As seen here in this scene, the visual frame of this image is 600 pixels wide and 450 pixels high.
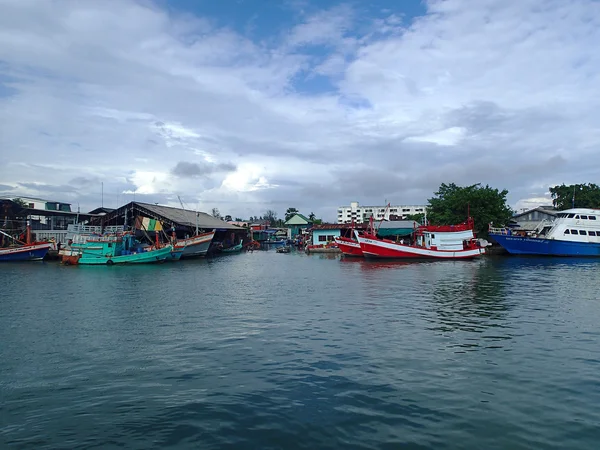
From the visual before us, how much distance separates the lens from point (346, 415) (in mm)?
7891

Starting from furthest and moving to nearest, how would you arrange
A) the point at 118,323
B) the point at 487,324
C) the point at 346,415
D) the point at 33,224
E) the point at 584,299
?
the point at 33,224, the point at 584,299, the point at 118,323, the point at 487,324, the point at 346,415

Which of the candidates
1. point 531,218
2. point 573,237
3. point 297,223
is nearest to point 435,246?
point 573,237

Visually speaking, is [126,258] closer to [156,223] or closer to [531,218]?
[156,223]

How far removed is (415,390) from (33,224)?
61.1 metres

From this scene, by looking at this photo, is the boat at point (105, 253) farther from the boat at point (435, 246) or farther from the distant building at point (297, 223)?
the distant building at point (297, 223)

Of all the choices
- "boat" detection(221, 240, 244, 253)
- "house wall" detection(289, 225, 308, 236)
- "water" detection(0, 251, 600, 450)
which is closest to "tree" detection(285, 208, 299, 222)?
"house wall" detection(289, 225, 308, 236)

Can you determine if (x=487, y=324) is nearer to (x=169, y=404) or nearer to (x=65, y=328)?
(x=169, y=404)

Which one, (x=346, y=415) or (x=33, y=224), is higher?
(x=33, y=224)

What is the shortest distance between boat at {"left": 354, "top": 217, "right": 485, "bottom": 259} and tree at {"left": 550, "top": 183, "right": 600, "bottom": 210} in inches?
816

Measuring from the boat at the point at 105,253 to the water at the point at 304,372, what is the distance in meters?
22.8

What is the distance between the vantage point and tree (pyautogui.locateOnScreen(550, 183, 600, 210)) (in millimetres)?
55906

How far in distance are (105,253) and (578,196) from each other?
194 ft

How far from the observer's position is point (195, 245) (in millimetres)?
50344

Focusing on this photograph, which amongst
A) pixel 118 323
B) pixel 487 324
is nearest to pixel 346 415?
pixel 487 324
